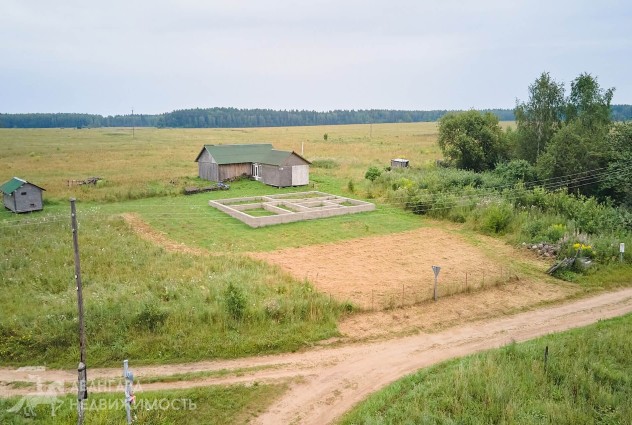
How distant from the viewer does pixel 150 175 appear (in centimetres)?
4269

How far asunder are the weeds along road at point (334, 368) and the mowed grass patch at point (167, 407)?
1.39 feet

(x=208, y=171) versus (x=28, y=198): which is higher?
(x=208, y=171)

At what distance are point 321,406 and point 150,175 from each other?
36693 millimetres

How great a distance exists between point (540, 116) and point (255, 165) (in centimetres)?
2402

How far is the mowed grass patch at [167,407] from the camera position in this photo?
30.7 feet

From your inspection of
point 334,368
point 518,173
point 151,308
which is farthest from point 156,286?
point 518,173

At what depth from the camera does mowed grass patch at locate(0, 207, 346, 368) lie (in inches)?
496

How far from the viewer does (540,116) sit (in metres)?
36.8

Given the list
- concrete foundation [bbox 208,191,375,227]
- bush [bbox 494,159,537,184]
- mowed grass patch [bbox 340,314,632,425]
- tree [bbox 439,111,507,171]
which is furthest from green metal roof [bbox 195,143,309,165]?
mowed grass patch [bbox 340,314,632,425]

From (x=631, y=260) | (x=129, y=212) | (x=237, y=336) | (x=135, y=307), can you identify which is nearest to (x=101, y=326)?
(x=135, y=307)

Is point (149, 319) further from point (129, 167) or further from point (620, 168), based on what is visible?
point (129, 167)

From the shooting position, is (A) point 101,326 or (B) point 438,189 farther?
(B) point 438,189

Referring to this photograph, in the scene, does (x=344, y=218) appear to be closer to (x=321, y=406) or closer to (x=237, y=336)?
(x=237, y=336)

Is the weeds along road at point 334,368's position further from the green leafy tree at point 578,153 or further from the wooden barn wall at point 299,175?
the wooden barn wall at point 299,175
